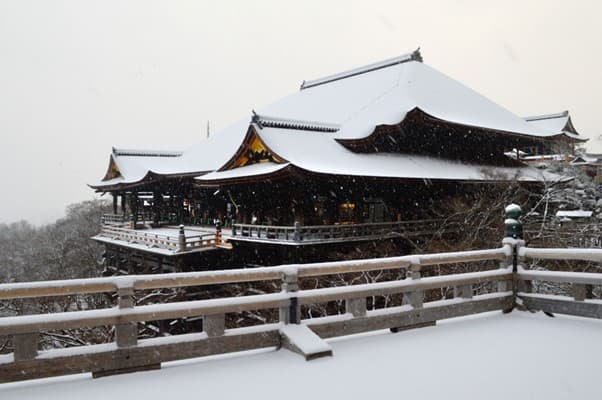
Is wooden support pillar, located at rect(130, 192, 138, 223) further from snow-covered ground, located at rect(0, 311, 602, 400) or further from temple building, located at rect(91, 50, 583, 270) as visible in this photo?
snow-covered ground, located at rect(0, 311, 602, 400)

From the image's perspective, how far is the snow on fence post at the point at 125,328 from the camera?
430 cm

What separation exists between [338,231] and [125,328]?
13.8m

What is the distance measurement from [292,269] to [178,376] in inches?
62.1

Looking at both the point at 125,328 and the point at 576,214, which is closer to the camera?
the point at 125,328

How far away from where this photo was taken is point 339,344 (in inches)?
202

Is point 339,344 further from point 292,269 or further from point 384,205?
point 384,205

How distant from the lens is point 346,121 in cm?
2464

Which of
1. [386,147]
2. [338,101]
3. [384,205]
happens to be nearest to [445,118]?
[386,147]

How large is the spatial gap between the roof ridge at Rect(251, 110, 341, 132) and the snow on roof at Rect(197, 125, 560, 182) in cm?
31

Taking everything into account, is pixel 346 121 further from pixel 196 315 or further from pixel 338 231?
pixel 196 315

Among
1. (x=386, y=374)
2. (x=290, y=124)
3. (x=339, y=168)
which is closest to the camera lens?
(x=386, y=374)

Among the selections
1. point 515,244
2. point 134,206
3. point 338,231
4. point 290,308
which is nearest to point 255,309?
point 290,308

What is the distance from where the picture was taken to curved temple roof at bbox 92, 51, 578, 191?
19891 mm

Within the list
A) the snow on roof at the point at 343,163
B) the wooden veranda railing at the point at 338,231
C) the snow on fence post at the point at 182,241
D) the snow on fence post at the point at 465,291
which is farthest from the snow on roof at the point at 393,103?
the snow on fence post at the point at 465,291
